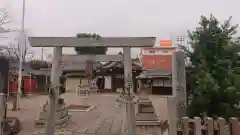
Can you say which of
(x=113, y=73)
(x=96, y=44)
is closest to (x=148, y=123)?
(x=96, y=44)

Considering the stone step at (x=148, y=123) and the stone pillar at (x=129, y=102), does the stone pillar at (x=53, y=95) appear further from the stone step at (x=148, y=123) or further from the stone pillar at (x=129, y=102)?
the stone step at (x=148, y=123)

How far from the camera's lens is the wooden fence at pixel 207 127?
21.1ft

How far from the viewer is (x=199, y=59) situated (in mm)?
10766

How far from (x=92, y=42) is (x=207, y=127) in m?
3.90

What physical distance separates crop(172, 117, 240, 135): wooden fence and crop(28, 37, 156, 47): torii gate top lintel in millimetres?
2388

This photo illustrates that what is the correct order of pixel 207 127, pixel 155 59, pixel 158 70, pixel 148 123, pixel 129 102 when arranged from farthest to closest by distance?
pixel 155 59 < pixel 158 70 < pixel 148 123 < pixel 129 102 < pixel 207 127

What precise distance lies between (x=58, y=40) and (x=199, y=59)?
6235 mm

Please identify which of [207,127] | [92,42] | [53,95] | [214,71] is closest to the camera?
[207,127]

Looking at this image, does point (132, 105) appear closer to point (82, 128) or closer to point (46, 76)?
point (82, 128)

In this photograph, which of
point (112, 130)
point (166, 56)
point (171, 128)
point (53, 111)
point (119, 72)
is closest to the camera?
point (171, 128)

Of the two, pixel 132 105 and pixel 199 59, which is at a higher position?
pixel 199 59

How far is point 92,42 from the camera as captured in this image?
23.6ft

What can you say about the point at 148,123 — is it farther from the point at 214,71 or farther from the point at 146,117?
the point at 214,71

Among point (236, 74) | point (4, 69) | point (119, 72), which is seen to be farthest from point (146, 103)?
point (119, 72)
